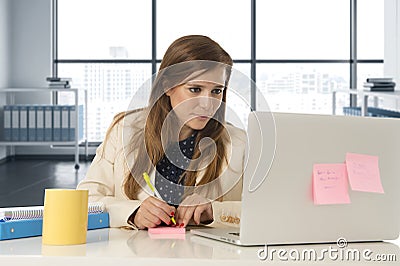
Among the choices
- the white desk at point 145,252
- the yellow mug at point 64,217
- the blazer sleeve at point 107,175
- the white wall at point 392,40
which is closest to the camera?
the white desk at point 145,252

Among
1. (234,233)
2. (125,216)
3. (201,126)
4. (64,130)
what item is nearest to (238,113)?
(201,126)

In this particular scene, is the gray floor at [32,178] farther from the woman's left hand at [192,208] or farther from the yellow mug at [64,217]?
the yellow mug at [64,217]

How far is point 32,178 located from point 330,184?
5698mm

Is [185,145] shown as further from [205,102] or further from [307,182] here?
[307,182]

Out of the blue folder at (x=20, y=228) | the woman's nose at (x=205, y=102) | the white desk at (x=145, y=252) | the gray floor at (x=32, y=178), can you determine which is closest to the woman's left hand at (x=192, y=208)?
the white desk at (x=145, y=252)

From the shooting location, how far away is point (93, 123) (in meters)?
8.93

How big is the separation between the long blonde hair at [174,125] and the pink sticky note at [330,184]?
26 centimetres

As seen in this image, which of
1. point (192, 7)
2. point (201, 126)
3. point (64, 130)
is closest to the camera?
point (201, 126)

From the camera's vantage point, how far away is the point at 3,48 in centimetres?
834

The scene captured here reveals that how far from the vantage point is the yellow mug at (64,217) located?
159 cm

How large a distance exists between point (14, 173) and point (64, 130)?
34.9 inches

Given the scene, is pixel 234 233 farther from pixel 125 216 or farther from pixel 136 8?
pixel 136 8

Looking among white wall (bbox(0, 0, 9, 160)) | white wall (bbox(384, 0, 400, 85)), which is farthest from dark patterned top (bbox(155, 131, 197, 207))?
white wall (bbox(0, 0, 9, 160))

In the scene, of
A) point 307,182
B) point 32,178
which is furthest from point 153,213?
point 32,178
